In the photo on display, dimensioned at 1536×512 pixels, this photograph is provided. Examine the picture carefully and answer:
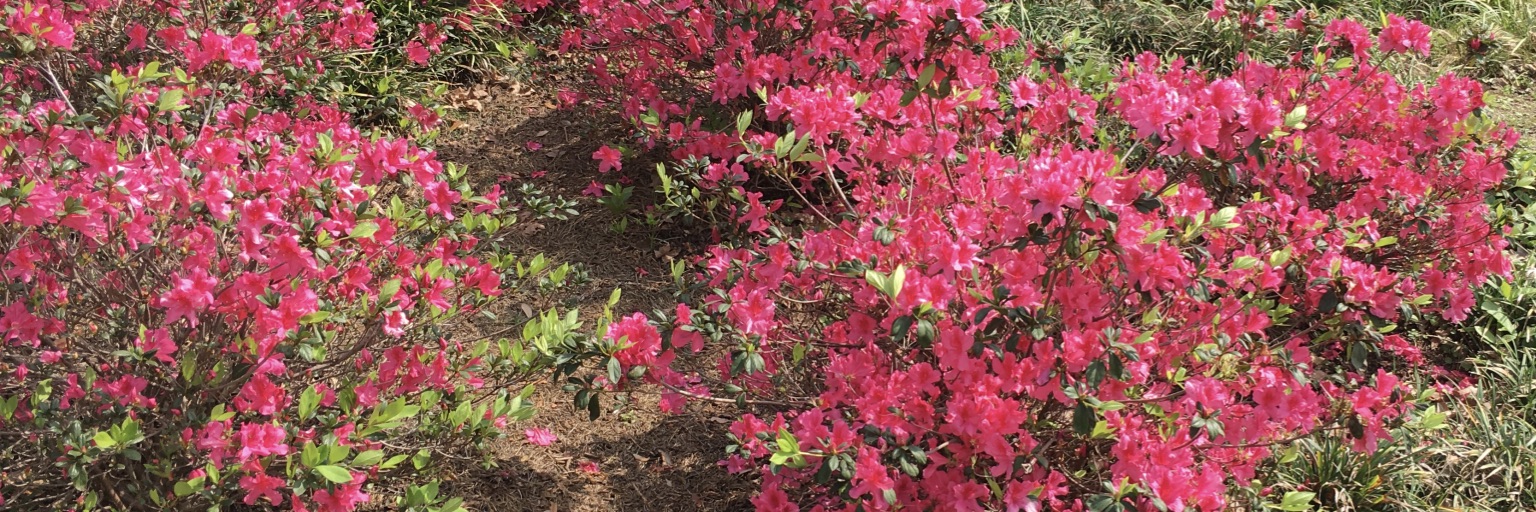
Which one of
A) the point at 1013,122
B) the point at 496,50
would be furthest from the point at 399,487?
the point at 496,50

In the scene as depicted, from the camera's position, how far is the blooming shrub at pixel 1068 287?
2.00 meters

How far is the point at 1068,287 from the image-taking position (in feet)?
6.85

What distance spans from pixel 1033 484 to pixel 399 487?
5.19 ft

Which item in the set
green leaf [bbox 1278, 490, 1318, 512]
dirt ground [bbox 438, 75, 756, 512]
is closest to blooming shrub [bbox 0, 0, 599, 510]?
dirt ground [bbox 438, 75, 756, 512]

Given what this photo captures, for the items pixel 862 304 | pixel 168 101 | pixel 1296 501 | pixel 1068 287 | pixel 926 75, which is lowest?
pixel 1296 501

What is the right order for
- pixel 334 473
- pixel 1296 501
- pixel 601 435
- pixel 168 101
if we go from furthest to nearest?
pixel 601 435
pixel 1296 501
pixel 168 101
pixel 334 473

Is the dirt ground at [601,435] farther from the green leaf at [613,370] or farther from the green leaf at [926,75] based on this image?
the green leaf at [926,75]

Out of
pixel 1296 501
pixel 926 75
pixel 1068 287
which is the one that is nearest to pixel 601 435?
pixel 926 75

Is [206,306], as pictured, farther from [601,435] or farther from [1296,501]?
[1296,501]

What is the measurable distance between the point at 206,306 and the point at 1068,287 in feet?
5.16

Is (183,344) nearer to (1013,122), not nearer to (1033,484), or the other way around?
(1033,484)

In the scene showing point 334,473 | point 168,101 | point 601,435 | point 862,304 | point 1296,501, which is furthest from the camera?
point 601,435

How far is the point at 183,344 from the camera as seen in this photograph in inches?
86.5

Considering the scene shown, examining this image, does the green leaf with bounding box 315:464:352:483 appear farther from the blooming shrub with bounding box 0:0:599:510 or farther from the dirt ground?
the dirt ground
